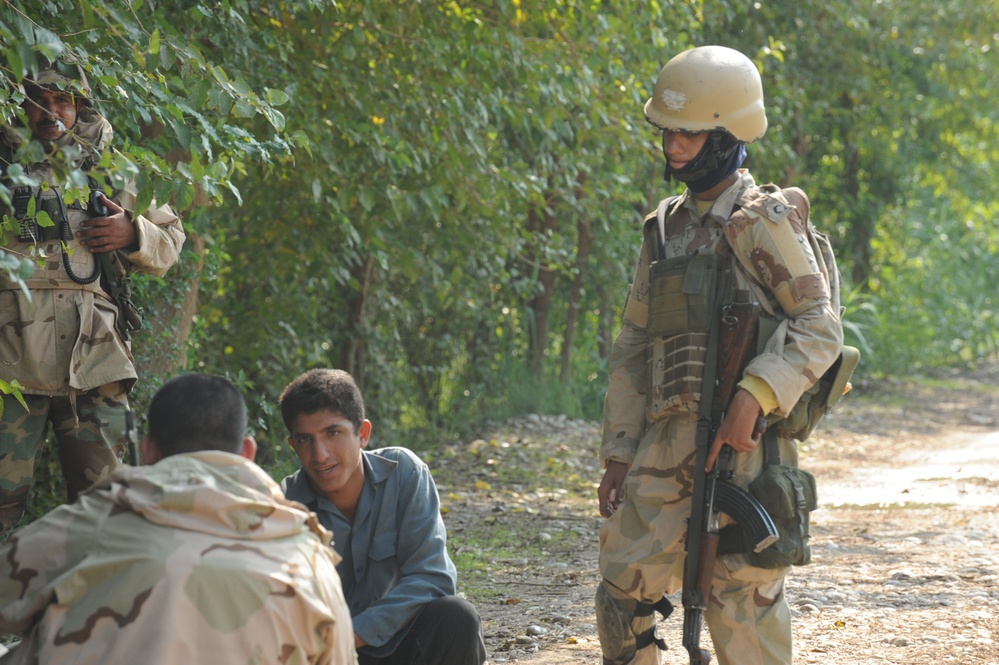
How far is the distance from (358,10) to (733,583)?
12.6 ft

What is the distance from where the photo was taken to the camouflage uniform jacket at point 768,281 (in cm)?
323

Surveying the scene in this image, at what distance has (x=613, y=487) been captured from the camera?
3.63 m

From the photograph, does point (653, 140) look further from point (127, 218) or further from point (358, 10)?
point (127, 218)

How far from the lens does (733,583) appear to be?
3299mm

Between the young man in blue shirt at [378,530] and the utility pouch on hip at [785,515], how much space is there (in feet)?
2.59

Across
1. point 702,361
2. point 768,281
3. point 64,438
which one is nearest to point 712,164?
point 768,281

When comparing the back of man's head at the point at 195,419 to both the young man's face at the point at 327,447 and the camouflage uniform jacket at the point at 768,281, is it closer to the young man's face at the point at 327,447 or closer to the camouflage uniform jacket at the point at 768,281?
the young man's face at the point at 327,447

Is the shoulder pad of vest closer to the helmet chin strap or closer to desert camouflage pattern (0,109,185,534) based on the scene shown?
the helmet chin strap

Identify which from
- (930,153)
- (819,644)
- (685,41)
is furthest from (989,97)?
(819,644)

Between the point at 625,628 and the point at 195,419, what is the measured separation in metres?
1.64

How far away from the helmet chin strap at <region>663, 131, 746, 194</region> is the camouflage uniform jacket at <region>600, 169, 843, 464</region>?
50 mm

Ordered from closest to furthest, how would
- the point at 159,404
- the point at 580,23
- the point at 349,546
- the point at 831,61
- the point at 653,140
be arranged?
the point at 159,404 → the point at 349,546 → the point at 580,23 → the point at 653,140 → the point at 831,61

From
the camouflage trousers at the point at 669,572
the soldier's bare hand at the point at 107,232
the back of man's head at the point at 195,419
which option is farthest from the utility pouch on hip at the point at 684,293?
the soldier's bare hand at the point at 107,232

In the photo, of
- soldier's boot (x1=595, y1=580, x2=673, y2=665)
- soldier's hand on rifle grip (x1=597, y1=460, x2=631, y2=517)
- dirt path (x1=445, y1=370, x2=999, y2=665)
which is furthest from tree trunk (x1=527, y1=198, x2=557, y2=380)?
soldier's boot (x1=595, y1=580, x2=673, y2=665)
